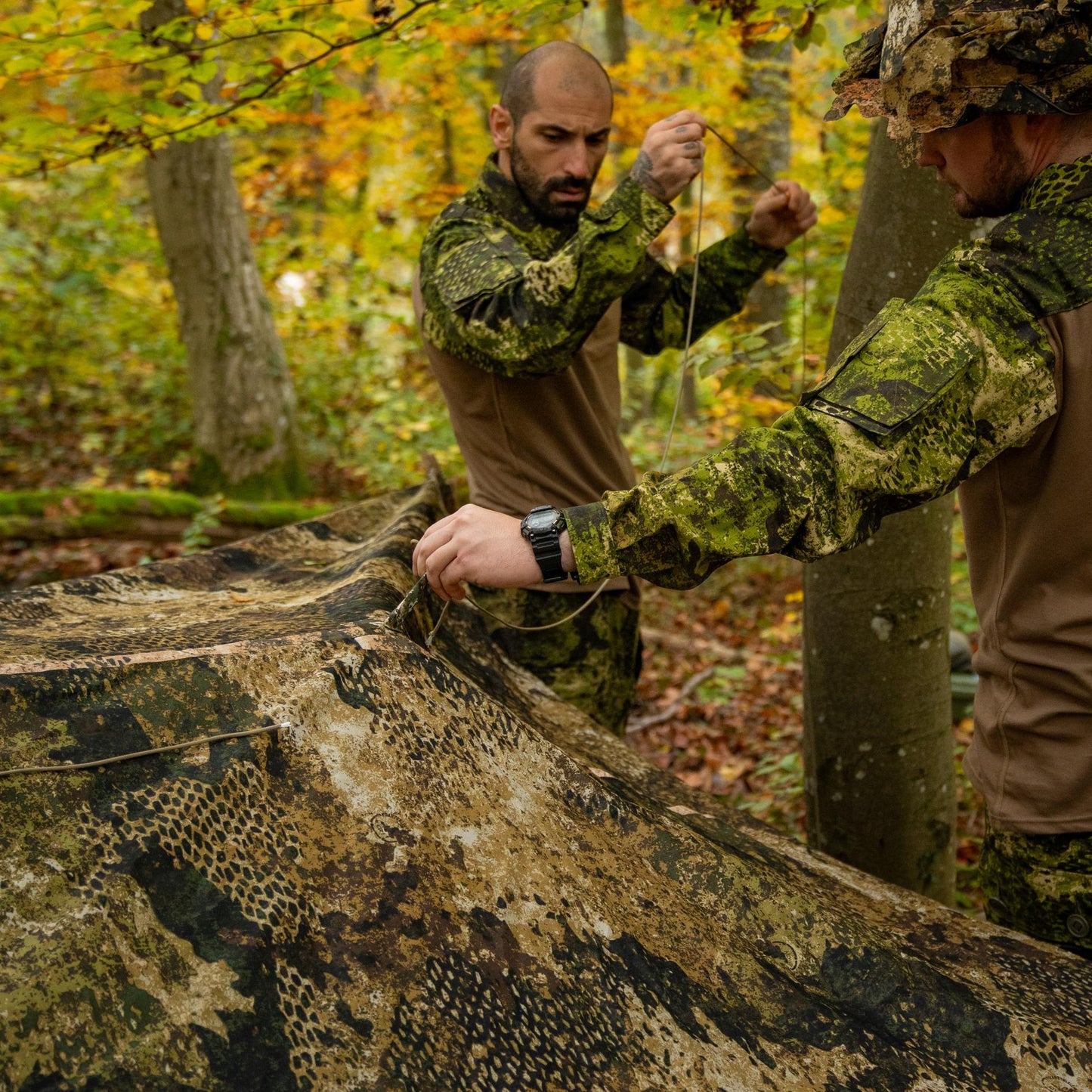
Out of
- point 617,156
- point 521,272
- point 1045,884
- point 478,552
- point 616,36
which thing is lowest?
point 1045,884

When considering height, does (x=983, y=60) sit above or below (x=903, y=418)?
above

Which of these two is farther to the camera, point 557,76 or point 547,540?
point 557,76

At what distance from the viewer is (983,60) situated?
1552mm

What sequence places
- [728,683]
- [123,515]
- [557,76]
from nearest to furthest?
[557,76], [728,683], [123,515]

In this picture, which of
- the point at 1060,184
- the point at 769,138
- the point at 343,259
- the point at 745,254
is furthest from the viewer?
the point at 343,259

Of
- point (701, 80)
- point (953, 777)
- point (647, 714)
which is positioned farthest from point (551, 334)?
point (701, 80)

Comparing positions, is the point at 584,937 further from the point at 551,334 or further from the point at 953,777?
the point at 953,777

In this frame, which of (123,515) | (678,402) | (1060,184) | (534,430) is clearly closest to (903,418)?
(1060,184)

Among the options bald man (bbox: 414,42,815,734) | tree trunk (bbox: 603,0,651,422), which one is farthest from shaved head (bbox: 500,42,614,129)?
tree trunk (bbox: 603,0,651,422)

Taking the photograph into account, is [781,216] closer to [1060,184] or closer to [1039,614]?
[1060,184]

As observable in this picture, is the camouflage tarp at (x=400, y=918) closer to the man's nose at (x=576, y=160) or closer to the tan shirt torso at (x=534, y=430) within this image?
the tan shirt torso at (x=534, y=430)

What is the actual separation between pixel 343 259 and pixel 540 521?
1190 cm

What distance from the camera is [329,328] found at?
10805 millimetres

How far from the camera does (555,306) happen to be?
2.33 meters
